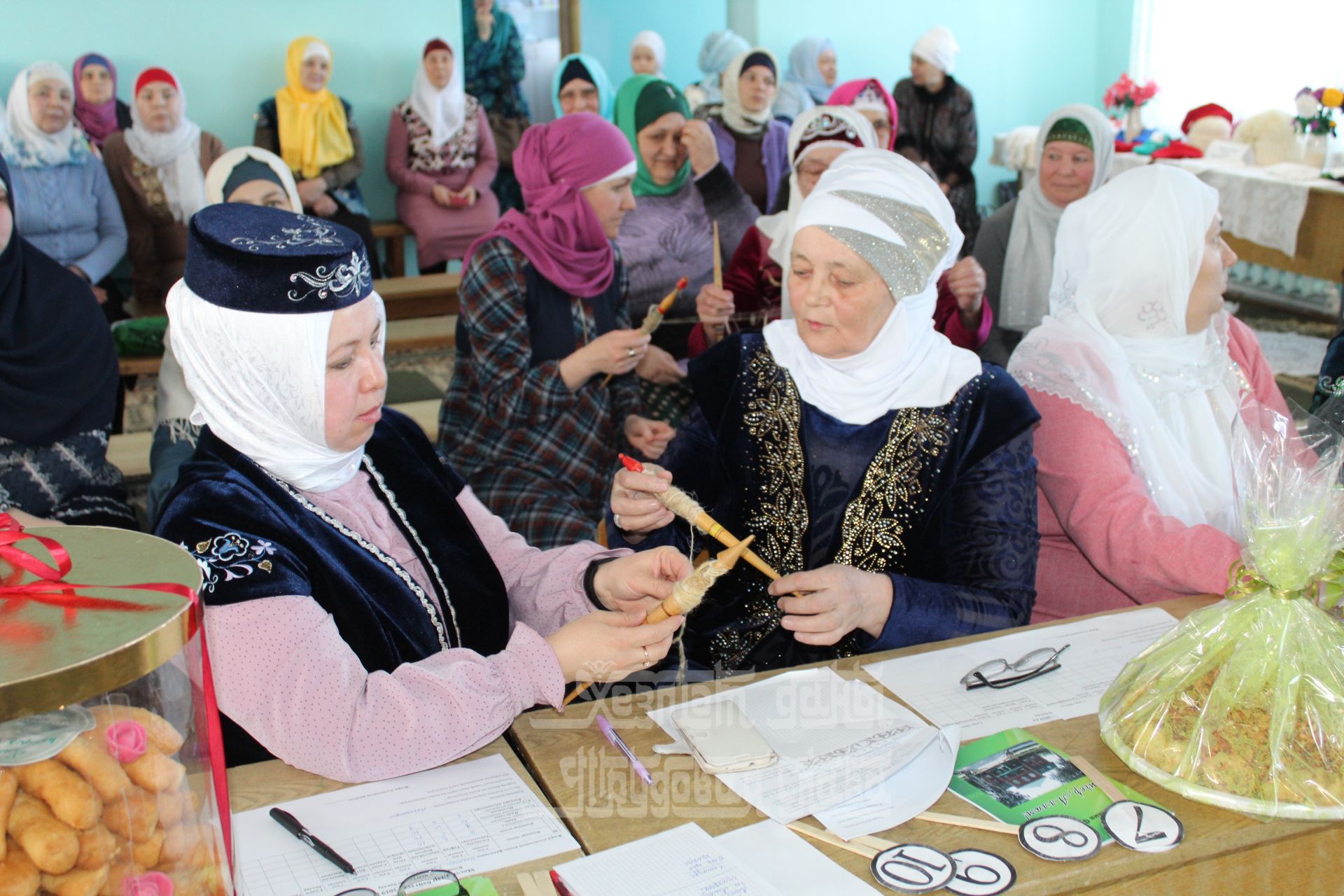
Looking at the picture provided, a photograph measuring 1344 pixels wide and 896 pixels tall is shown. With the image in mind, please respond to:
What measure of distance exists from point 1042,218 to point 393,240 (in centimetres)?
427

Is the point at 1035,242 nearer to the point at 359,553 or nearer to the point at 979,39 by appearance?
the point at 359,553

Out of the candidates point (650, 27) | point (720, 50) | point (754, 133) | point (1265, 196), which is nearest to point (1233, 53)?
point (1265, 196)

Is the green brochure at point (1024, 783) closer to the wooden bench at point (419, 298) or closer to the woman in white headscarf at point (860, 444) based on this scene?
the woman in white headscarf at point (860, 444)

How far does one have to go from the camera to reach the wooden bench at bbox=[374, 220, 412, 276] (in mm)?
6668

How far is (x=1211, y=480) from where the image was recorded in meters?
2.25

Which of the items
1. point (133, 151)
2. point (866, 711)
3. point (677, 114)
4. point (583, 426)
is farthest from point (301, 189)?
point (866, 711)

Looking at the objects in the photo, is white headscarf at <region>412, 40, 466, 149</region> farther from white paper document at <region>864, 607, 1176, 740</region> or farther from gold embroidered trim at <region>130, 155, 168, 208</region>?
white paper document at <region>864, 607, 1176, 740</region>

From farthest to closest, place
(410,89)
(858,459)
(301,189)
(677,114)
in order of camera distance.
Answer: (410,89), (301,189), (677,114), (858,459)

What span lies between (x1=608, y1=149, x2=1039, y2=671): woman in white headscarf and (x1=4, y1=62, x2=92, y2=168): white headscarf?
4.32 m

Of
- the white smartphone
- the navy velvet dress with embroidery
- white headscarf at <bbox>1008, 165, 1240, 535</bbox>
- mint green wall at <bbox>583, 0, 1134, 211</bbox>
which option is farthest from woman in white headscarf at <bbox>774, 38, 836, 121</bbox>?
the white smartphone

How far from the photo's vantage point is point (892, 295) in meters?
1.95

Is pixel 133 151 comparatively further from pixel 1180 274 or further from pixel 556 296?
pixel 1180 274

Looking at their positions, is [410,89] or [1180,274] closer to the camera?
[1180,274]

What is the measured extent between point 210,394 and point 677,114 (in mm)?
3075
